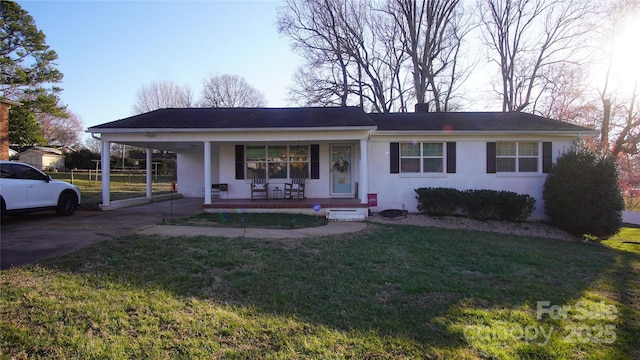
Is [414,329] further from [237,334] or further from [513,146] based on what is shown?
[513,146]

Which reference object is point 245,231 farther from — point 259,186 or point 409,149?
point 409,149

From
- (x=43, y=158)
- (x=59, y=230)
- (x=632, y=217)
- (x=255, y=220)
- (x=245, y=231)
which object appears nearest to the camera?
(x=59, y=230)

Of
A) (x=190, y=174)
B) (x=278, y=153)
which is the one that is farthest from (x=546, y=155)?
→ (x=190, y=174)

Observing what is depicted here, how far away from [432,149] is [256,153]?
6.68 m

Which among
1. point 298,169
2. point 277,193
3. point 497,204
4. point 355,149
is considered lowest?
point 497,204

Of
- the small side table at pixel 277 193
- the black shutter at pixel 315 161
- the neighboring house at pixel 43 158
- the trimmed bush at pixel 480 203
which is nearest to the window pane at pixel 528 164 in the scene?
the trimmed bush at pixel 480 203

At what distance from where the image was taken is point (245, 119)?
38.8 ft

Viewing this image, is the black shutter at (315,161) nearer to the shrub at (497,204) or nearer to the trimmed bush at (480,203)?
the trimmed bush at (480,203)

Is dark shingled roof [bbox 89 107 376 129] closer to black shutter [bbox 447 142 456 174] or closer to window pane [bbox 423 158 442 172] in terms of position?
window pane [bbox 423 158 442 172]

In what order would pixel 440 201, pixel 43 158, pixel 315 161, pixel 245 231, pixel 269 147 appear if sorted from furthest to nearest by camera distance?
pixel 43 158
pixel 269 147
pixel 315 161
pixel 440 201
pixel 245 231

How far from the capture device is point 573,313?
12.2ft

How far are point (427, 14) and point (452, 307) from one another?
26.0 meters

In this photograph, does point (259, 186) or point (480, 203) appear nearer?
point (480, 203)

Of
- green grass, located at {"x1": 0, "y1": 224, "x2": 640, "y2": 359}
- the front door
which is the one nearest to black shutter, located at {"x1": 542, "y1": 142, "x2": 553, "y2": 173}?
green grass, located at {"x1": 0, "y1": 224, "x2": 640, "y2": 359}
